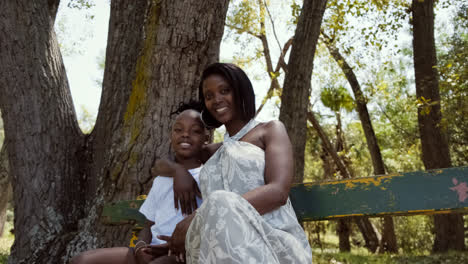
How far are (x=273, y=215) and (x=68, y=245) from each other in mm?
2370

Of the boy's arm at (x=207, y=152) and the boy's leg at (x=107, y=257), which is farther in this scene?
the boy's arm at (x=207, y=152)

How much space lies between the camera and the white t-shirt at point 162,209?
2412 mm

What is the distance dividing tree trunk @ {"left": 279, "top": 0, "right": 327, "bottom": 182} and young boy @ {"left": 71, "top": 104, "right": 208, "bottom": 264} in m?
2.72

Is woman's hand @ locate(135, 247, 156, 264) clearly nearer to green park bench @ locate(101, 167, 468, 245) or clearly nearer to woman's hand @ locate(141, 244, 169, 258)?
woman's hand @ locate(141, 244, 169, 258)

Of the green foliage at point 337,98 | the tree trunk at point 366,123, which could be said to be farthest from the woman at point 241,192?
the green foliage at point 337,98

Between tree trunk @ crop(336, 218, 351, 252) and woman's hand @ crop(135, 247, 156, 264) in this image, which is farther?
tree trunk @ crop(336, 218, 351, 252)

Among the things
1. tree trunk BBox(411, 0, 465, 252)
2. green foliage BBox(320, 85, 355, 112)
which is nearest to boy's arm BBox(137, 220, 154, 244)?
→ tree trunk BBox(411, 0, 465, 252)

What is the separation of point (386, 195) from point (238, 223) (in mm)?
835

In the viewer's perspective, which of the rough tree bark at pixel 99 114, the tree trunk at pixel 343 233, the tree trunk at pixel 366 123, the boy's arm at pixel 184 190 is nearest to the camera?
the boy's arm at pixel 184 190

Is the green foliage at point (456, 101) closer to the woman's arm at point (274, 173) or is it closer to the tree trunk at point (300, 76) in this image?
the tree trunk at point (300, 76)

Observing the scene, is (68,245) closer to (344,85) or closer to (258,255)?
(258,255)

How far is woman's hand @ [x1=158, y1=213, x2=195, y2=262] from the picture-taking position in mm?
1888

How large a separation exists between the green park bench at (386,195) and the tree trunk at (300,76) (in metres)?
2.89

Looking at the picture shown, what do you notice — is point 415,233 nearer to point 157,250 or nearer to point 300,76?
point 300,76
